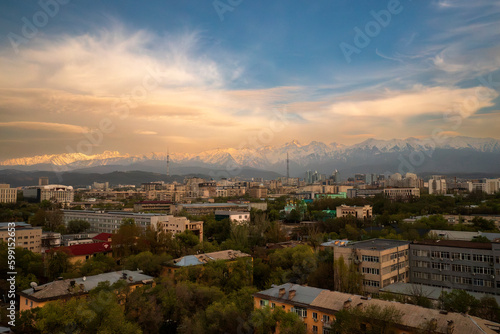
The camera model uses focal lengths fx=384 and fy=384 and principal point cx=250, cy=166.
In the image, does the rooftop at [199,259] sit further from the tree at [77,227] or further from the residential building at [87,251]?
the tree at [77,227]

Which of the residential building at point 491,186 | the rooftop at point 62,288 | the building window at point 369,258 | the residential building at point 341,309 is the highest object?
the residential building at point 491,186

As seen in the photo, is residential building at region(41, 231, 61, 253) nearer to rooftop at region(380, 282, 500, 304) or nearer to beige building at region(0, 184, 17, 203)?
rooftop at region(380, 282, 500, 304)

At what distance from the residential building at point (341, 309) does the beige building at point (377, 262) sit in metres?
3.59

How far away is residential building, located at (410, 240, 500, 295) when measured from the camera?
13.7m

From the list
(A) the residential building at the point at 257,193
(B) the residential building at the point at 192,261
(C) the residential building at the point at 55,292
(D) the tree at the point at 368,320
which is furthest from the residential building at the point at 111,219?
(A) the residential building at the point at 257,193

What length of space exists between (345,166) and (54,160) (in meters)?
118

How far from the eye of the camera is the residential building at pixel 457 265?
44.9 feet

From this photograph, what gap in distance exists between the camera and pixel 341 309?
906 cm

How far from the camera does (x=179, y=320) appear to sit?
11570 millimetres

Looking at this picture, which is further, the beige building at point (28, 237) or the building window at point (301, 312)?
the beige building at point (28, 237)

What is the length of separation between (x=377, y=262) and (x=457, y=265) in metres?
3.43

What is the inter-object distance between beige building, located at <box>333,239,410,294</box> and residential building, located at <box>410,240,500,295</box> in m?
0.66

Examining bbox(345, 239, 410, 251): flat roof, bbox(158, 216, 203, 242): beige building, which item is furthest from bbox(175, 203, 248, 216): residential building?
bbox(345, 239, 410, 251): flat roof

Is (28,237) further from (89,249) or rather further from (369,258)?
(369,258)
